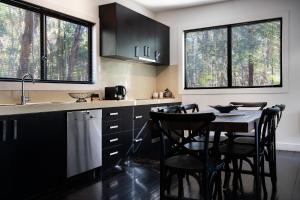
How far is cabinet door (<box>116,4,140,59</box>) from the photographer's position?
4.12 m

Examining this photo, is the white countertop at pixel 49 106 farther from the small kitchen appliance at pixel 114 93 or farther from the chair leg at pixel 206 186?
the chair leg at pixel 206 186

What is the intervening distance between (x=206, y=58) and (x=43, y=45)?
3.12 metres

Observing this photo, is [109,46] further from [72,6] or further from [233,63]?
[233,63]

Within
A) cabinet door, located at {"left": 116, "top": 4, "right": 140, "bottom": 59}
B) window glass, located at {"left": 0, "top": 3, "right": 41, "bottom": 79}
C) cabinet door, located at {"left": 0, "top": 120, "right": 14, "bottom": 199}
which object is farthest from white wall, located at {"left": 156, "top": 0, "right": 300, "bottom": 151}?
cabinet door, located at {"left": 0, "top": 120, "right": 14, "bottom": 199}

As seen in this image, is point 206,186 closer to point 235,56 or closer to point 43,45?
point 43,45

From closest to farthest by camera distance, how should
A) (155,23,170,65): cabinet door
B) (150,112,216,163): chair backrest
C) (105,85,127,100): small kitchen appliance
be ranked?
(150,112,216,163): chair backrest
(105,85,127,100): small kitchen appliance
(155,23,170,65): cabinet door

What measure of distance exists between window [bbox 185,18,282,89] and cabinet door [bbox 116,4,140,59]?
1444 mm

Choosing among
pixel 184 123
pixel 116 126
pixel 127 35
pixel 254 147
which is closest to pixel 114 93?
pixel 116 126

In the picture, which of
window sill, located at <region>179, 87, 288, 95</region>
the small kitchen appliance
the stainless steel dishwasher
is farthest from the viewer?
window sill, located at <region>179, 87, 288, 95</region>

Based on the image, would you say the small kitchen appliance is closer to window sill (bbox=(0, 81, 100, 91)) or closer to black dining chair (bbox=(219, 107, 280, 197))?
window sill (bbox=(0, 81, 100, 91))

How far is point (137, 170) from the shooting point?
3518mm

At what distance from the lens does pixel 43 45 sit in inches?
136

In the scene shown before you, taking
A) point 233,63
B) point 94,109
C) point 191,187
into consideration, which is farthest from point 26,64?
point 233,63

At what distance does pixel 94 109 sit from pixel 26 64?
0.96 metres
